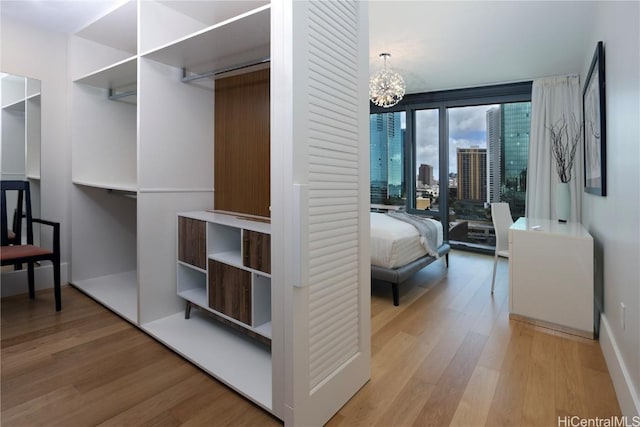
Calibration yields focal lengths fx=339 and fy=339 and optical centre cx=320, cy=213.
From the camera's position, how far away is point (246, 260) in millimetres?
1954

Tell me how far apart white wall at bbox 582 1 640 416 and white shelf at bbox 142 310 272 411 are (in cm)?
167

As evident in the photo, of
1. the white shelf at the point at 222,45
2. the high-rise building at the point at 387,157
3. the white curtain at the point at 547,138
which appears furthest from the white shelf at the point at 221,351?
the high-rise building at the point at 387,157

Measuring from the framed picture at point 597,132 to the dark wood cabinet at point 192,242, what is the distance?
106 inches

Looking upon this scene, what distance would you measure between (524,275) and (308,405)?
2.04m

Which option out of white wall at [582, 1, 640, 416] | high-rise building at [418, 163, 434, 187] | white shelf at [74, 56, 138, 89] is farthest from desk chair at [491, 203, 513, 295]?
white shelf at [74, 56, 138, 89]

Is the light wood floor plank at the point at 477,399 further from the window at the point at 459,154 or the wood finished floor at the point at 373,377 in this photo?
the window at the point at 459,154

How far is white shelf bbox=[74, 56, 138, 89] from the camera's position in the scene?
261 centimetres

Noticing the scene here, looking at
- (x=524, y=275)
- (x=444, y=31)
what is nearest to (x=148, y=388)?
(x=524, y=275)

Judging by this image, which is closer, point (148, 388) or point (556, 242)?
point (148, 388)

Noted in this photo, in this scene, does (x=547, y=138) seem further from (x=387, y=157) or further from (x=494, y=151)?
(x=387, y=157)

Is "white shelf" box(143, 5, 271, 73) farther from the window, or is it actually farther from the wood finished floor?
the window

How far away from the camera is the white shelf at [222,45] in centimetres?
177

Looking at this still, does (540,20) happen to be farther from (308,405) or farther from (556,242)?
(308,405)

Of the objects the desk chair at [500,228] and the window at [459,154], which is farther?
the window at [459,154]
